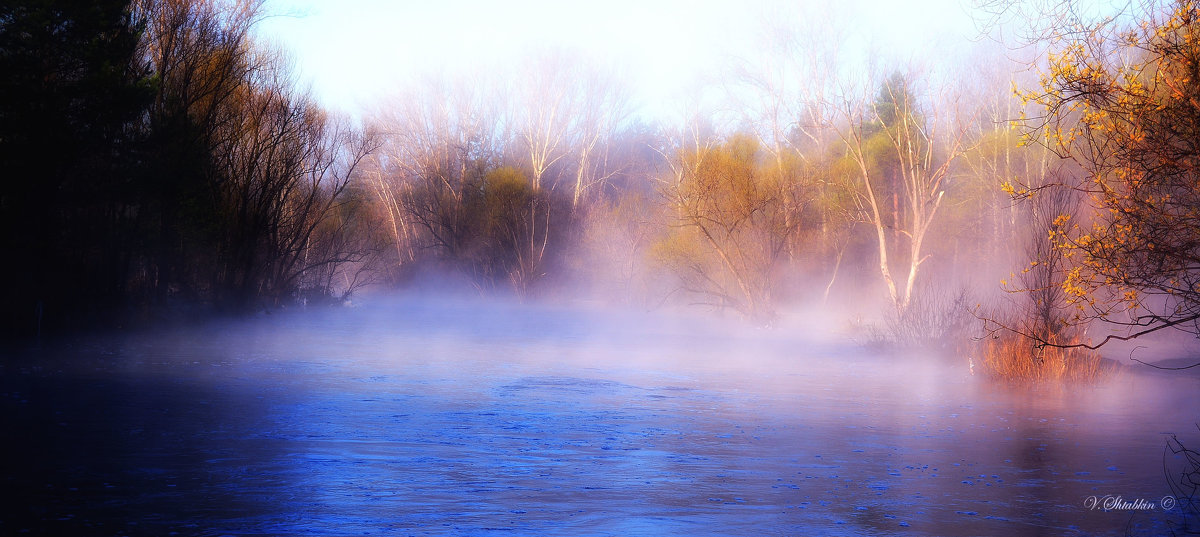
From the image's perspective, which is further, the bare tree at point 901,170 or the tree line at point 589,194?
the bare tree at point 901,170

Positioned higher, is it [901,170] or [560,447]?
[901,170]

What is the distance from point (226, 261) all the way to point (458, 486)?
920 inches

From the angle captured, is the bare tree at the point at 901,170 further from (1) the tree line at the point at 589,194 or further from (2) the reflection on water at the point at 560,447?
(2) the reflection on water at the point at 560,447

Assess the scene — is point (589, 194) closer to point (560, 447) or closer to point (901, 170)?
point (901, 170)

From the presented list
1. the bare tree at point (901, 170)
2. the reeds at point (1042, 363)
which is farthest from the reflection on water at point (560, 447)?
the bare tree at point (901, 170)

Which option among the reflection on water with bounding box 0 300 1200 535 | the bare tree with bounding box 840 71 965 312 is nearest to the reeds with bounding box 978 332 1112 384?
the reflection on water with bounding box 0 300 1200 535

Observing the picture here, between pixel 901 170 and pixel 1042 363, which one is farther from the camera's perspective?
pixel 901 170

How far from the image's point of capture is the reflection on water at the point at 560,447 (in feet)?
22.6

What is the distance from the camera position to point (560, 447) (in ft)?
31.7

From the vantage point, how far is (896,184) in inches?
1496

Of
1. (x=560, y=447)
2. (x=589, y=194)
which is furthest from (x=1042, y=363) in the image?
(x=589, y=194)

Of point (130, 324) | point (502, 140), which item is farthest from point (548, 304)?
point (130, 324)

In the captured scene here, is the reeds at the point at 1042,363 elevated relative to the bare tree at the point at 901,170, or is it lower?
lower

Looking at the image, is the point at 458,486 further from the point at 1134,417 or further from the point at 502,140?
the point at 502,140
